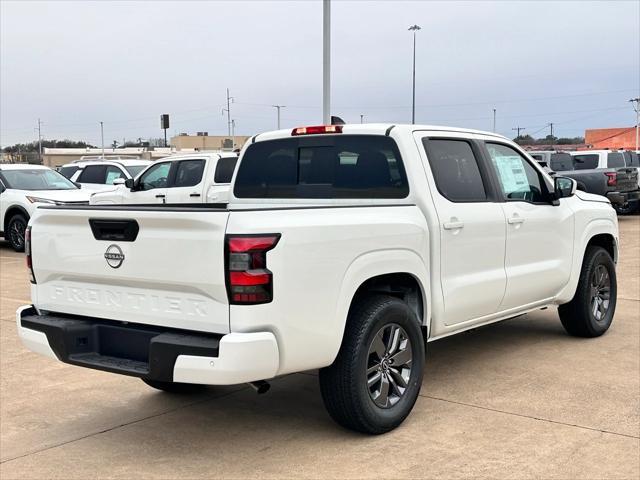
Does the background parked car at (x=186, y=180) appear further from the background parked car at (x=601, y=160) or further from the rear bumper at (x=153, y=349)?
the background parked car at (x=601, y=160)

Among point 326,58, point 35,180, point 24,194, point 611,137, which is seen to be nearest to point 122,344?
point 24,194

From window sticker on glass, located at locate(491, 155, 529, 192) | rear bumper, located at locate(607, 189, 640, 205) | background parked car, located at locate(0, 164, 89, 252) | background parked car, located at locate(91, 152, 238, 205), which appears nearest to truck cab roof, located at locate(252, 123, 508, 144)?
window sticker on glass, located at locate(491, 155, 529, 192)

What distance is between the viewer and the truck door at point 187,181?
14.7 metres

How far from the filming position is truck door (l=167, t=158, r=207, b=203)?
14.7m

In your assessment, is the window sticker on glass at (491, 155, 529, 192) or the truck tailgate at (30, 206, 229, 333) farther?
the window sticker on glass at (491, 155, 529, 192)

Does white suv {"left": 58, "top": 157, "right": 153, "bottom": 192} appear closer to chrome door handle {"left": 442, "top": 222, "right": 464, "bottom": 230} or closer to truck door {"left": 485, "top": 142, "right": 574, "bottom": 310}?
truck door {"left": 485, "top": 142, "right": 574, "bottom": 310}

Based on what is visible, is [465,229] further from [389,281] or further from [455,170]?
[389,281]

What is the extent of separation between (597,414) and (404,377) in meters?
1.32

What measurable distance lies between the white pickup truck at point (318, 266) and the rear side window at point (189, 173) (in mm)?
8886

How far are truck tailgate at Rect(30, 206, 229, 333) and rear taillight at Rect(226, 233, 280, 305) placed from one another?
6 cm

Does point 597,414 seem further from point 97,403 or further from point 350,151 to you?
point 97,403

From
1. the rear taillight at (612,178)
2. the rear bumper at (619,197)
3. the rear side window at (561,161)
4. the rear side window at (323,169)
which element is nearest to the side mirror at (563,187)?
the rear side window at (323,169)

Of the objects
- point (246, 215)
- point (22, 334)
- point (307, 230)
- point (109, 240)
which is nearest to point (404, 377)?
point (307, 230)

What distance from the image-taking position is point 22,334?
4848 mm
